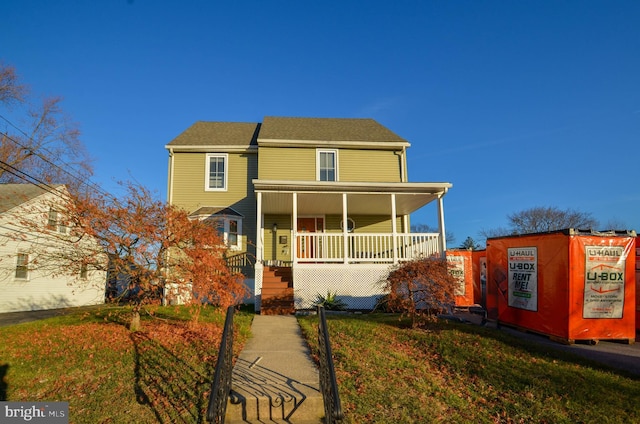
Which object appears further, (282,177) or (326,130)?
(326,130)

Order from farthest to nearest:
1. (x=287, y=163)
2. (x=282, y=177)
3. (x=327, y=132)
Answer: (x=327, y=132) < (x=287, y=163) < (x=282, y=177)

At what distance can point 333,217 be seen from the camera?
51.5ft

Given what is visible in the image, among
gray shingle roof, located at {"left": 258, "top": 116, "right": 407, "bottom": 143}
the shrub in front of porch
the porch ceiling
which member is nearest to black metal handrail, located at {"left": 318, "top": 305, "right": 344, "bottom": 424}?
the shrub in front of porch

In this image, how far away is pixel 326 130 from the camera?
17.0 metres

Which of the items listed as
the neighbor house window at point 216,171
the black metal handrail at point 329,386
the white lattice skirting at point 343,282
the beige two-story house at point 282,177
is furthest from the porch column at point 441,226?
the neighbor house window at point 216,171

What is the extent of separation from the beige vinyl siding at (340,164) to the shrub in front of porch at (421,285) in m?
8.19

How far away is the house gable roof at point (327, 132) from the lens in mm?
15742

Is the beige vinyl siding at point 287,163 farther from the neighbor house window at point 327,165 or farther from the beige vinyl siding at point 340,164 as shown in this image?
the neighbor house window at point 327,165

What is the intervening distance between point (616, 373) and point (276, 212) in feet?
39.8

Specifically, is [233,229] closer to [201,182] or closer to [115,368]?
[201,182]

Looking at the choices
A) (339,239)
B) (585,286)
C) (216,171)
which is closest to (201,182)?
(216,171)

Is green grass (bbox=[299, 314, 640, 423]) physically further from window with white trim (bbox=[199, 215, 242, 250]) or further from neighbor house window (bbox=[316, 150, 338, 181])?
neighbor house window (bbox=[316, 150, 338, 181])

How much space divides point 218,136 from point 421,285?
41.4 feet

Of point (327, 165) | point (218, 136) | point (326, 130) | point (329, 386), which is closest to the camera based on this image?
point (329, 386)
